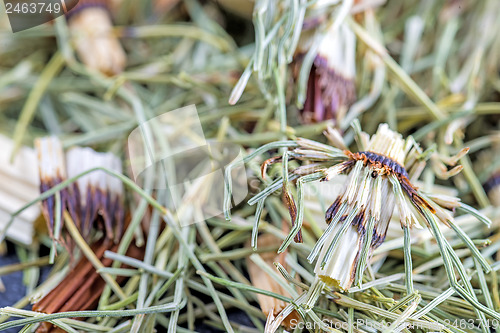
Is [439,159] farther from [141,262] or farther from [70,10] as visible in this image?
[70,10]

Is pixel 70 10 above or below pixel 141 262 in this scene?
above

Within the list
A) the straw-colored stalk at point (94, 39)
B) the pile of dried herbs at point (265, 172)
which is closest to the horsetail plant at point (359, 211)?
the pile of dried herbs at point (265, 172)

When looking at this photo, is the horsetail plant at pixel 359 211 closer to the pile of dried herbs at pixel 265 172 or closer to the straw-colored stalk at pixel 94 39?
the pile of dried herbs at pixel 265 172

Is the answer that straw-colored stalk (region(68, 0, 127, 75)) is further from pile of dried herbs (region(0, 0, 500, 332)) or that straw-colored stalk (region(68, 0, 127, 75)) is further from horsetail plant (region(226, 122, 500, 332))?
horsetail plant (region(226, 122, 500, 332))

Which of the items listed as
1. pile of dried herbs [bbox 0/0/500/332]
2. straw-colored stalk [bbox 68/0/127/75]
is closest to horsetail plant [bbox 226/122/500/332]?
pile of dried herbs [bbox 0/0/500/332]

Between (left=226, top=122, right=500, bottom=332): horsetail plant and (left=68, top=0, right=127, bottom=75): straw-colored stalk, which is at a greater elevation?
(left=68, top=0, right=127, bottom=75): straw-colored stalk

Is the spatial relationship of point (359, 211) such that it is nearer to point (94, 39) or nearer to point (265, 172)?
point (265, 172)

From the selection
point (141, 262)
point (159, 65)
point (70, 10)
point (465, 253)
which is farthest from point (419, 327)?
point (70, 10)

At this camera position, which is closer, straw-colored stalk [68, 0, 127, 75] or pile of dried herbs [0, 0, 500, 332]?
pile of dried herbs [0, 0, 500, 332]
